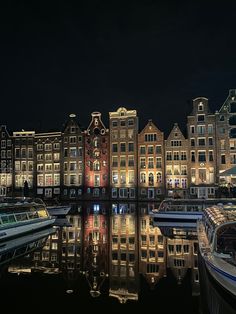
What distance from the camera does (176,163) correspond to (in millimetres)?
79625

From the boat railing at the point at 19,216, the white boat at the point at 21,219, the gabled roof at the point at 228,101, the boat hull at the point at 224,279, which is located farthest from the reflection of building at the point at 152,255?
the gabled roof at the point at 228,101

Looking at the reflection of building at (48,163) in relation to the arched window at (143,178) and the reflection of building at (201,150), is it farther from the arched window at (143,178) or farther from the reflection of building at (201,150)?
the reflection of building at (201,150)

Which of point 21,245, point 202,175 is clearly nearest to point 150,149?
point 202,175

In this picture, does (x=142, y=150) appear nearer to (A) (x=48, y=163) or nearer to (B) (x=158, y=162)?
(B) (x=158, y=162)

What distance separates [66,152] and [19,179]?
589 inches

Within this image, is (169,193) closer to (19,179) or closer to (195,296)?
(19,179)

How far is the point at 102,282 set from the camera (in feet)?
54.9

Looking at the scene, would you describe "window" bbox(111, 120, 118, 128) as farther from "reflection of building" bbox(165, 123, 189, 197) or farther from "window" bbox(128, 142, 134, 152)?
"reflection of building" bbox(165, 123, 189, 197)

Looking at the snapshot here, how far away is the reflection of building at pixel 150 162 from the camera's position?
80375 mm

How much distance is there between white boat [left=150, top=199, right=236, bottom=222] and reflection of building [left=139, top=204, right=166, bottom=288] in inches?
255

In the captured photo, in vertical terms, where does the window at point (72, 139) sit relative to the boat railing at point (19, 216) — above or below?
above

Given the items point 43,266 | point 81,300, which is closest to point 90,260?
point 43,266

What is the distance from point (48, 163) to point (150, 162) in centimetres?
2723

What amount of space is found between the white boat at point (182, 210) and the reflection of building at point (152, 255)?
6466mm
